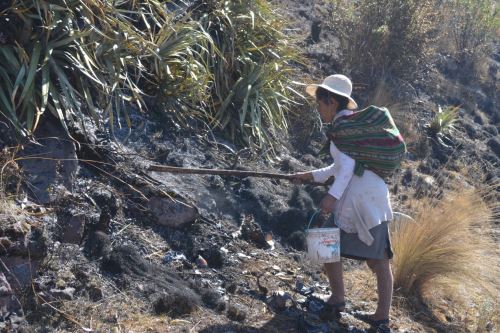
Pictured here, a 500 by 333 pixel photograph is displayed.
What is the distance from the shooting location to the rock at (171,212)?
6.18 meters

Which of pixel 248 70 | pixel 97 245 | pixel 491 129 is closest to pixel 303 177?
pixel 97 245

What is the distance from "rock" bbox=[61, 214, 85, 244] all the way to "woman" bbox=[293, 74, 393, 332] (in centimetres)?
157

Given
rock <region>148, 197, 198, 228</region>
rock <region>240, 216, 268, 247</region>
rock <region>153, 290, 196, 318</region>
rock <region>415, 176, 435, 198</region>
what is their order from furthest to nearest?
rock <region>415, 176, 435, 198</region>
rock <region>240, 216, 268, 247</region>
rock <region>148, 197, 198, 228</region>
rock <region>153, 290, 196, 318</region>

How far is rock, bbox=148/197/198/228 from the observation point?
618cm

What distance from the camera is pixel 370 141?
5391 millimetres

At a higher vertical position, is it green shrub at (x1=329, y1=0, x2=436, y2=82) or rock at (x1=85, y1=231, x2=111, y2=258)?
green shrub at (x1=329, y1=0, x2=436, y2=82)

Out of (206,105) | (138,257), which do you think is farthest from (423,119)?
(138,257)

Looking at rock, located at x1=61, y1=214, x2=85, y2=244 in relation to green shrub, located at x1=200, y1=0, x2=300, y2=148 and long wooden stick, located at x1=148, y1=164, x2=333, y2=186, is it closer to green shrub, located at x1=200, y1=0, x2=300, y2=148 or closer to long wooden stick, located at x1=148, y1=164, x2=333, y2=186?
long wooden stick, located at x1=148, y1=164, x2=333, y2=186

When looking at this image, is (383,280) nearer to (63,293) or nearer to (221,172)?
(221,172)

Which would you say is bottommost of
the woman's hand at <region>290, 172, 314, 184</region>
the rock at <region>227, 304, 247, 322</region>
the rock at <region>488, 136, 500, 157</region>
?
the rock at <region>488, 136, 500, 157</region>

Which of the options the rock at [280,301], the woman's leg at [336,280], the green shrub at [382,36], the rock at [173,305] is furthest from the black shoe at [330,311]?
the green shrub at [382,36]

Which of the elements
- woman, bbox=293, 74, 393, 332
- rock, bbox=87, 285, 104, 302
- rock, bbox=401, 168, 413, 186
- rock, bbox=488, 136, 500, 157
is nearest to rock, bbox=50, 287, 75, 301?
rock, bbox=87, 285, 104, 302

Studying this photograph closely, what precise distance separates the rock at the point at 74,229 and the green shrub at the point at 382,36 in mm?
6963

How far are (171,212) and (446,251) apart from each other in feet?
7.13
